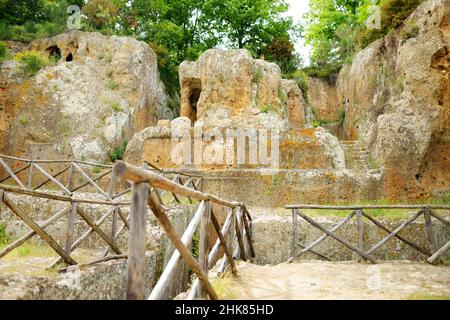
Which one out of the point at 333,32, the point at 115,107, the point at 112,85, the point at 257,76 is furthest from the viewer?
the point at 333,32

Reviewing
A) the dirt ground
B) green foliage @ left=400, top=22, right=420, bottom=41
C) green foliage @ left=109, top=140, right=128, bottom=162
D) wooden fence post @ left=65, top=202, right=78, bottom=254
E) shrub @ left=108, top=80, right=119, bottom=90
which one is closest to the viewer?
the dirt ground

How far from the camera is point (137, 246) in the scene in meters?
2.04

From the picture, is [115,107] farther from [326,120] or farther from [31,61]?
[326,120]

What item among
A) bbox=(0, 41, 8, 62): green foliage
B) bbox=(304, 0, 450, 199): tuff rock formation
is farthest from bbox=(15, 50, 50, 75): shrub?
bbox=(304, 0, 450, 199): tuff rock formation

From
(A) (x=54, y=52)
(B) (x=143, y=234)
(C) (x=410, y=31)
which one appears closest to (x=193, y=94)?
(A) (x=54, y=52)

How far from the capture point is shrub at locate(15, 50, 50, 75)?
14727 millimetres

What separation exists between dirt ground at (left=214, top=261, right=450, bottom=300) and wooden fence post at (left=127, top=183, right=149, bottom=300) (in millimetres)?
1691

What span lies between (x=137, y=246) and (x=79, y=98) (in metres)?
14.5

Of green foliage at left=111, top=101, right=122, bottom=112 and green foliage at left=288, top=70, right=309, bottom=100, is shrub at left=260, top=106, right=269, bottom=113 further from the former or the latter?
green foliage at left=288, top=70, right=309, bottom=100

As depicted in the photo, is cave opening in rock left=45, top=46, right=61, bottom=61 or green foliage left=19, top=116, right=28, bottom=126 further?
cave opening in rock left=45, top=46, right=61, bottom=61

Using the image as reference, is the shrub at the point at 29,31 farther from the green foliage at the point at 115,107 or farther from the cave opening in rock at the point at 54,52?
the green foliage at the point at 115,107

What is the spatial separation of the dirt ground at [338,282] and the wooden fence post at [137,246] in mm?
1691
